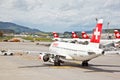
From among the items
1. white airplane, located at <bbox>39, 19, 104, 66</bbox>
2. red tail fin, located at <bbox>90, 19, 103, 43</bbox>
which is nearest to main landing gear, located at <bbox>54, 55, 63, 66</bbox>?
white airplane, located at <bbox>39, 19, 104, 66</bbox>

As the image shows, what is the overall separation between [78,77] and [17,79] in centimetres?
682

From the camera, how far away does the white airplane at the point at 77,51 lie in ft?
133

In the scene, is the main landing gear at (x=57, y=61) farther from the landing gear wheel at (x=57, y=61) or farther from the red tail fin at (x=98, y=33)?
the red tail fin at (x=98, y=33)

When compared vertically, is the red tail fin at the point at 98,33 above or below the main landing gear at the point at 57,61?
above

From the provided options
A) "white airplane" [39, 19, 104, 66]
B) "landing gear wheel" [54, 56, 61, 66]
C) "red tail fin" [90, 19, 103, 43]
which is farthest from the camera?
"landing gear wheel" [54, 56, 61, 66]

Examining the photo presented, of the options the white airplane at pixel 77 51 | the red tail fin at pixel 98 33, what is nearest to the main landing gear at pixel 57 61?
the white airplane at pixel 77 51

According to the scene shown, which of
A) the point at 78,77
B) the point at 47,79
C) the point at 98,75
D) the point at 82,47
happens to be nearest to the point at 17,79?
the point at 47,79

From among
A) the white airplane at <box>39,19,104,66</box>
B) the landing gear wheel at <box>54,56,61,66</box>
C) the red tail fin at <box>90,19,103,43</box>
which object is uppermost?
the red tail fin at <box>90,19,103,43</box>

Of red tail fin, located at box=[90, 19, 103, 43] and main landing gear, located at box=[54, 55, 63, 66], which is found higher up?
red tail fin, located at box=[90, 19, 103, 43]

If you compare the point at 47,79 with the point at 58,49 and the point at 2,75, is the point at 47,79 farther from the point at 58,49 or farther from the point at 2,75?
the point at 58,49

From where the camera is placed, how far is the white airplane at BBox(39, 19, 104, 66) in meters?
40.4

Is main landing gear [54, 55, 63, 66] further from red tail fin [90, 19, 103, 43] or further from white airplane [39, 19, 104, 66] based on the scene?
red tail fin [90, 19, 103, 43]

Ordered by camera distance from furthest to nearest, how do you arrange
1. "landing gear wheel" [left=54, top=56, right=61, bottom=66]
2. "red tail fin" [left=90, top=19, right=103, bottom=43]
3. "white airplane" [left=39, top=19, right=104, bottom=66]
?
"landing gear wheel" [left=54, top=56, right=61, bottom=66] → "red tail fin" [left=90, top=19, right=103, bottom=43] → "white airplane" [left=39, top=19, right=104, bottom=66]

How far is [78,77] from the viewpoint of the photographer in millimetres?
35031
